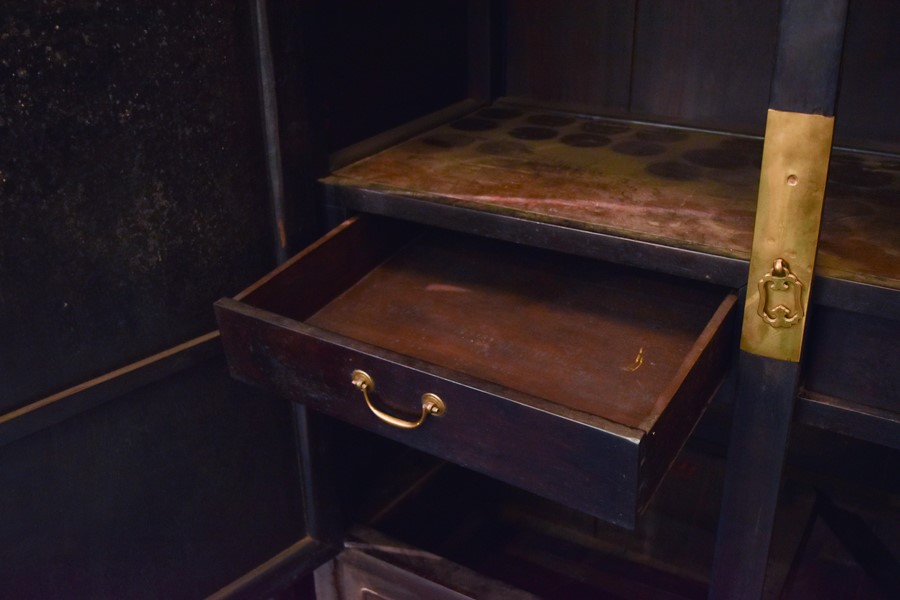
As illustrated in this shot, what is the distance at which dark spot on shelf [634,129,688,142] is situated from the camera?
47.0 inches

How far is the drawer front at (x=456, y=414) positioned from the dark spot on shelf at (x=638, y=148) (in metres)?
0.49

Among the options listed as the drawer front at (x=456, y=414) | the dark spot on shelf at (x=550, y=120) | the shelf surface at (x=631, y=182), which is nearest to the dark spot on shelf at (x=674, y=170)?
the shelf surface at (x=631, y=182)

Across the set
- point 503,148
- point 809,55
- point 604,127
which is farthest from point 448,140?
point 809,55

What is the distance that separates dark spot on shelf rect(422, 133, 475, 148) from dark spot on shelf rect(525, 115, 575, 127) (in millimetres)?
124

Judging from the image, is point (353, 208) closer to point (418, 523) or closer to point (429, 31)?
point (429, 31)

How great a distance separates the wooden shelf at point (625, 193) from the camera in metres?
0.84

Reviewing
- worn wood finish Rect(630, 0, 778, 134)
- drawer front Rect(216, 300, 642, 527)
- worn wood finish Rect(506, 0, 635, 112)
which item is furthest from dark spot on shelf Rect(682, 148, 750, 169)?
drawer front Rect(216, 300, 642, 527)

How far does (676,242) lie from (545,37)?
1.99 feet

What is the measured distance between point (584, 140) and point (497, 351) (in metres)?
0.40

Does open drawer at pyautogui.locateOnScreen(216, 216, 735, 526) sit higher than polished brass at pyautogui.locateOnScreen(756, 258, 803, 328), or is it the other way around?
polished brass at pyautogui.locateOnScreen(756, 258, 803, 328)

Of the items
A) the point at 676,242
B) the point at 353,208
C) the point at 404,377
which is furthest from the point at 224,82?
the point at 676,242

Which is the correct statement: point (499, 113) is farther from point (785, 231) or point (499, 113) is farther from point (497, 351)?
point (785, 231)

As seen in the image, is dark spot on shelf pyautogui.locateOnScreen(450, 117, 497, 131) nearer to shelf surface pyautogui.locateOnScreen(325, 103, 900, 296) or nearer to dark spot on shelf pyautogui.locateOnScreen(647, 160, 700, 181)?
shelf surface pyautogui.locateOnScreen(325, 103, 900, 296)

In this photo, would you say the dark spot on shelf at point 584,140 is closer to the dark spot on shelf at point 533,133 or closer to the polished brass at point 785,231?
the dark spot on shelf at point 533,133
